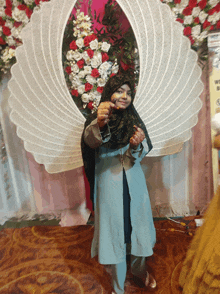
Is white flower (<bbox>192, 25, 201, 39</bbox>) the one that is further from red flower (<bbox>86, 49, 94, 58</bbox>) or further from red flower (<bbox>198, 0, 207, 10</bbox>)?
red flower (<bbox>86, 49, 94, 58</bbox>)

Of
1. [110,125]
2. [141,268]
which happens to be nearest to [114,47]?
[110,125]

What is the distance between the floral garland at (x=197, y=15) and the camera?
1.46 m

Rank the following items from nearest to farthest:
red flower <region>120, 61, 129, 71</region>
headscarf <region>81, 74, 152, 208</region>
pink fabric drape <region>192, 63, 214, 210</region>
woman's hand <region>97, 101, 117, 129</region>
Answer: woman's hand <region>97, 101, 117, 129</region>, headscarf <region>81, 74, 152, 208</region>, red flower <region>120, 61, 129, 71</region>, pink fabric drape <region>192, 63, 214, 210</region>

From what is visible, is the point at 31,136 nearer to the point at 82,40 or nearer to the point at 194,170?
the point at 82,40

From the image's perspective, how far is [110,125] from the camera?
1025 millimetres

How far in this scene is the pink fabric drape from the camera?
1780mm

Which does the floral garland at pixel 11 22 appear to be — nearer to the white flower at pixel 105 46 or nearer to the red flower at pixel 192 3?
the white flower at pixel 105 46

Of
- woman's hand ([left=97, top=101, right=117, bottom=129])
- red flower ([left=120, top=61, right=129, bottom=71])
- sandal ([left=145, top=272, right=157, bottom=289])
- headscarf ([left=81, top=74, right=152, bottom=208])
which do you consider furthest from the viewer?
red flower ([left=120, top=61, right=129, bottom=71])

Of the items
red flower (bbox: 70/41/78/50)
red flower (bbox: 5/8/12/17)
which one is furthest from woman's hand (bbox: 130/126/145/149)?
red flower (bbox: 5/8/12/17)

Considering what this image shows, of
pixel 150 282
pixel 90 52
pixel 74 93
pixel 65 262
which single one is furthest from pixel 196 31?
pixel 65 262

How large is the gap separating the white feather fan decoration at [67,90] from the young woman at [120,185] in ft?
1.46

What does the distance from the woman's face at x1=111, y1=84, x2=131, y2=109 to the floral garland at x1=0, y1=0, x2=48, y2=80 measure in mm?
1040

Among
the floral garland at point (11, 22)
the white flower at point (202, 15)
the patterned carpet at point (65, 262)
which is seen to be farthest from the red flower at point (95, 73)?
the patterned carpet at point (65, 262)

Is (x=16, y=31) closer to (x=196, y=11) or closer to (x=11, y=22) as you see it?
(x=11, y=22)
